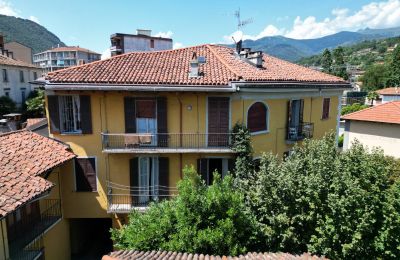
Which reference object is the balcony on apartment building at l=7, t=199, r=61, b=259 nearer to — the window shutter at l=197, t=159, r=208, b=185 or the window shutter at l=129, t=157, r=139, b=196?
the window shutter at l=129, t=157, r=139, b=196

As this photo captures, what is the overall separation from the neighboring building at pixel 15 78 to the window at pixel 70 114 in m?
27.4

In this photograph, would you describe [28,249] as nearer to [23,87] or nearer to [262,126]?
[262,126]

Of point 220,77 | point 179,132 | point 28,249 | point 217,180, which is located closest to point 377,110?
point 220,77

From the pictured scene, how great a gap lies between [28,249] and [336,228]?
10.9 meters

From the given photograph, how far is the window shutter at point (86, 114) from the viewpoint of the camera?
13820 mm

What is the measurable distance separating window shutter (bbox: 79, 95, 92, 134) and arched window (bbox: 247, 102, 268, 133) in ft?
25.4

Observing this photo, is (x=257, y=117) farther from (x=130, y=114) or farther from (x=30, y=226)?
(x=30, y=226)

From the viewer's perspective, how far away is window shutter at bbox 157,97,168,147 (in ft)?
45.8

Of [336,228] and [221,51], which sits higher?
[221,51]

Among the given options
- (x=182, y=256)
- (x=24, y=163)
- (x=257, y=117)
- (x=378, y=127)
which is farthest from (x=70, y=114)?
(x=378, y=127)

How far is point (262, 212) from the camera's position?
32.9ft

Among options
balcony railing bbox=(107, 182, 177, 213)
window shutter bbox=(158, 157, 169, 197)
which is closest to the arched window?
window shutter bbox=(158, 157, 169, 197)

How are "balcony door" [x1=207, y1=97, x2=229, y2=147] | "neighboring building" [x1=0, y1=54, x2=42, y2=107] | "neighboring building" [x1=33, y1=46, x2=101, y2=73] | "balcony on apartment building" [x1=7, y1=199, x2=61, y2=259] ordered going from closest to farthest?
"balcony on apartment building" [x1=7, y1=199, x2=61, y2=259] < "balcony door" [x1=207, y1=97, x2=229, y2=147] < "neighboring building" [x1=0, y1=54, x2=42, y2=107] < "neighboring building" [x1=33, y1=46, x2=101, y2=73]

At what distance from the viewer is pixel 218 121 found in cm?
1427
